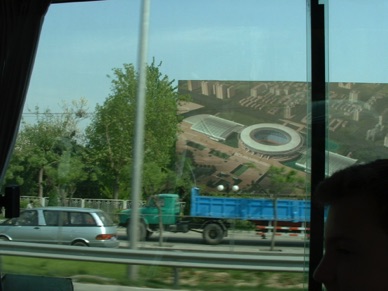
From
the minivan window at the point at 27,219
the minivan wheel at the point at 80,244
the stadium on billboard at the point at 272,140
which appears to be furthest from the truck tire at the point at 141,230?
the stadium on billboard at the point at 272,140

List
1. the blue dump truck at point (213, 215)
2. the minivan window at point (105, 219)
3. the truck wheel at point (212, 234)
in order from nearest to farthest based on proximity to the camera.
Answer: the blue dump truck at point (213, 215) → the truck wheel at point (212, 234) → the minivan window at point (105, 219)

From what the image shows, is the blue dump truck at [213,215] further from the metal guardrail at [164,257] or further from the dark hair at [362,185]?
the dark hair at [362,185]

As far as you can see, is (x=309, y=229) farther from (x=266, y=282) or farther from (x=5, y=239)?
(x=5, y=239)

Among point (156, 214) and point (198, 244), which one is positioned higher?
point (156, 214)

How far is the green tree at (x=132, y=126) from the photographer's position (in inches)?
110

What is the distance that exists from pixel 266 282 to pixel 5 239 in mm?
1475

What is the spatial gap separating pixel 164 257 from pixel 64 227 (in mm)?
594

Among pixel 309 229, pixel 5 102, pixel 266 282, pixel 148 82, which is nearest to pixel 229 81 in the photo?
pixel 148 82

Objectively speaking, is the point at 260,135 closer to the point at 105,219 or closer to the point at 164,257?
the point at 164,257

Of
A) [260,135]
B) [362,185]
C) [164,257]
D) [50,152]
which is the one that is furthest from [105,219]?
[362,185]

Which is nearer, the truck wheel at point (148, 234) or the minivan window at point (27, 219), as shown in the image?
the truck wheel at point (148, 234)

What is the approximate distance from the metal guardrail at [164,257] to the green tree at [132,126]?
33 cm

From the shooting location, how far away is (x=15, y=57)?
289cm

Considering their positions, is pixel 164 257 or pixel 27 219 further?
pixel 27 219
